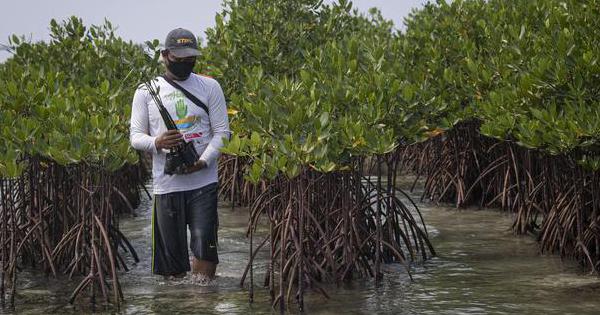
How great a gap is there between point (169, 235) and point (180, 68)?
1194mm

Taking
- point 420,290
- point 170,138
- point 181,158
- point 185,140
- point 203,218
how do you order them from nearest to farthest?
point 170,138, point 181,158, point 185,140, point 203,218, point 420,290

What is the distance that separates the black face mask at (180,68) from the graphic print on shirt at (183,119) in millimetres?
129

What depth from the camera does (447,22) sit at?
12867 millimetres

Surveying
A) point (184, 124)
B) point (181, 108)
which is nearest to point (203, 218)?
point (184, 124)

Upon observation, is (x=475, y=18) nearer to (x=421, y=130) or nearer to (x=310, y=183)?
(x=421, y=130)

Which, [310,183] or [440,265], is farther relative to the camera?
[440,265]

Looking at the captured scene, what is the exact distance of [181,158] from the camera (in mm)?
7250

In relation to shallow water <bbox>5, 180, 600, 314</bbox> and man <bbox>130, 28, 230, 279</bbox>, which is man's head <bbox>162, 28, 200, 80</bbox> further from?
shallow water <bbox>5, 180, 600, 314</bbox>

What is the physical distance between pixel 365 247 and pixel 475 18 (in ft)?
16.5

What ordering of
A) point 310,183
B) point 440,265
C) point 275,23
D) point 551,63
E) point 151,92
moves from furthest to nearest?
point 275,23 → point 440,265 → point 551,63 → point 310,183 → point 151,92

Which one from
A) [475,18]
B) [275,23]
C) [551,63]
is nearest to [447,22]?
[475,18]

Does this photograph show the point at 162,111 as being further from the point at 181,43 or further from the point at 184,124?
the point at 181,43

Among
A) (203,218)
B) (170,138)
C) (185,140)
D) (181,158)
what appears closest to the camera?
(170,138)

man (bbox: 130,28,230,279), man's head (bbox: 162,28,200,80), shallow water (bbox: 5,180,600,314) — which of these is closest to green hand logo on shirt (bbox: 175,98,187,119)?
man (bbox: 130,28,230,279)
